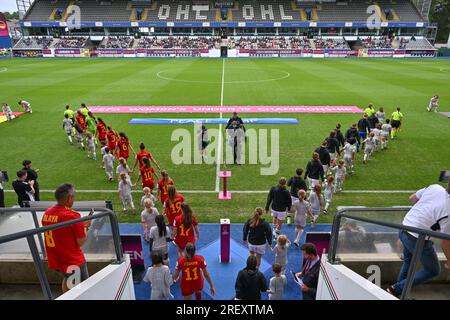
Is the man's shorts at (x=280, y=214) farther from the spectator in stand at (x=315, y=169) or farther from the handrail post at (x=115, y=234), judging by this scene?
the handrail post at (x=115, y=234)

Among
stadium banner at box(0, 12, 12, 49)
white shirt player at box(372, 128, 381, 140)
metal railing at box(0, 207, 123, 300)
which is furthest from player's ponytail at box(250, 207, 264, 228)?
stadium banner at box(0, 12, 12, 49)

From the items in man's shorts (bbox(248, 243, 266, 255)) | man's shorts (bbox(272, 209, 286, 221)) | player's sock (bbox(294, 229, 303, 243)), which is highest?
man's shorts (bbox(272, 209, 286, 221))

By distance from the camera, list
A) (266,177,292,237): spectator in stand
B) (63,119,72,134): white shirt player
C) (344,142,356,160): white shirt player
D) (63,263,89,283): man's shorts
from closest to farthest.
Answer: (63,263,89,283): man's shorts, (266,177,292,237): spectator in stand, (344,142,356,160): white shirt player, (63,119,72,134): white shirt player

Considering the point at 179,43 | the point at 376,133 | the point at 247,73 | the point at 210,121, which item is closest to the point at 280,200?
the point at 376,133

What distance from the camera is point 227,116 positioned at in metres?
19.5

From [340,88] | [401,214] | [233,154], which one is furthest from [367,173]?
[340,88]

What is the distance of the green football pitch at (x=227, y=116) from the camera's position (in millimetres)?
10945

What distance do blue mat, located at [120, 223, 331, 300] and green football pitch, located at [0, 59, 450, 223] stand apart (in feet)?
2.46

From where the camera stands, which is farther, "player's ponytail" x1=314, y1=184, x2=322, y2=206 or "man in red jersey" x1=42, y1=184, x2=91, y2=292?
"player's ponytail" x1=314, y1=184, x2=322, y2=206

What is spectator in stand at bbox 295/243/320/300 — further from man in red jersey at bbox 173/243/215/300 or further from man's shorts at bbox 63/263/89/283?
man's shorts at bbox 63/263/89/283

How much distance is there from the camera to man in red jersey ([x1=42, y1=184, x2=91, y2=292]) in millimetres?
3840

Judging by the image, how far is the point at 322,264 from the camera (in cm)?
443

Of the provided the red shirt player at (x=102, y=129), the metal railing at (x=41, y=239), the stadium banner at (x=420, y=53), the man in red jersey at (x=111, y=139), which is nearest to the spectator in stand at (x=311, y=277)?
the metal railing at (x=41, y=239)

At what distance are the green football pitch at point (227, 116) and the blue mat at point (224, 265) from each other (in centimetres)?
75
